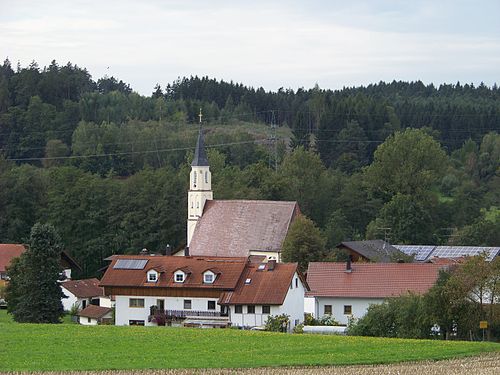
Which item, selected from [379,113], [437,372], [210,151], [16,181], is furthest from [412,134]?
[437,372]

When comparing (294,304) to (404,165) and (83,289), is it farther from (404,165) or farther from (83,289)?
(404,165)

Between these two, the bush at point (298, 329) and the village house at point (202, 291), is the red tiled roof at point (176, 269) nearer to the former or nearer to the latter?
the village house at point (202, 291)

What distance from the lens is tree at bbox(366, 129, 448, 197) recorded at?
366 ft

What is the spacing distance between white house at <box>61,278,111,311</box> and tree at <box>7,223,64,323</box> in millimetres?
9679

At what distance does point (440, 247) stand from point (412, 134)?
23379 mm

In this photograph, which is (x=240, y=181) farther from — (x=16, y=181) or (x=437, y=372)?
(x=437, y=372)

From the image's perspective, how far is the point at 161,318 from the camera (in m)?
67.2

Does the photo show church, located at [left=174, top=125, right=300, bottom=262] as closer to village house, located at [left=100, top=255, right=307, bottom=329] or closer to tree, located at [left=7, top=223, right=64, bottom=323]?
village house, located at [left=100, top=255, right=307, bottom=329]

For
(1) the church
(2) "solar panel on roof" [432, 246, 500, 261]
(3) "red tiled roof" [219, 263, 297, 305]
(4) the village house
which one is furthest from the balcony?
(2) "solar panel on roof" [432, 246, 500, 261]

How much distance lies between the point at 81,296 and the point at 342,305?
20.4 m

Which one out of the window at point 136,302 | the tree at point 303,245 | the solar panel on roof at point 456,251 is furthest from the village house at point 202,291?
the solar panel on roof at point 456,251

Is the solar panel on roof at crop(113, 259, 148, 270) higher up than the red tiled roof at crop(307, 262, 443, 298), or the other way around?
the solar panel on roof at crop(113, 259, 148, 270)

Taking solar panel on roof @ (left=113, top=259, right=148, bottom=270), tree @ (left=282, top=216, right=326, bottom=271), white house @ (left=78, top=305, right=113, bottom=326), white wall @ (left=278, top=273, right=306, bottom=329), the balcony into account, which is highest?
tree @ (left=282, top=216, right=326, bottom=271)

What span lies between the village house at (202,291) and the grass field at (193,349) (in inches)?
362
